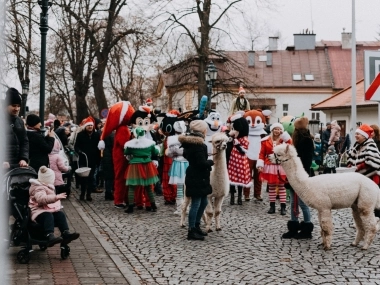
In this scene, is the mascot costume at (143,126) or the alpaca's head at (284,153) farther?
the mascot costume at (143,126)

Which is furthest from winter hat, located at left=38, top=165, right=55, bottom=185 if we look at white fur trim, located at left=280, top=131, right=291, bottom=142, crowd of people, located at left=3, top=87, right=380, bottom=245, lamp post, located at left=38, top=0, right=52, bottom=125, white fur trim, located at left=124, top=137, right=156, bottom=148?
lamp post, located at left=38, top=0, right=52, bottom=125

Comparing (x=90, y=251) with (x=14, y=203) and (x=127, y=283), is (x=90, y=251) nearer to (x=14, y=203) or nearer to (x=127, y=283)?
(x=14, y=203)

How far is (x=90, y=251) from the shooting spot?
838 cm

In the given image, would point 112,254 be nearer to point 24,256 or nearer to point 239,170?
point 24,256

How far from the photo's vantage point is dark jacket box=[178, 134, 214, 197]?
938 centimetres

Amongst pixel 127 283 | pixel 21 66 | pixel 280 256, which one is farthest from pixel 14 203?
pixel 21 66

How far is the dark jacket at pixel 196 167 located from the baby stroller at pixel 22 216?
2346mm

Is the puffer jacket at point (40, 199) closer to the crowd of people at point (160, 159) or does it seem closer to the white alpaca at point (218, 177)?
the crowd of people at point (160, 159)

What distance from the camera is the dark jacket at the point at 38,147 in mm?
10897

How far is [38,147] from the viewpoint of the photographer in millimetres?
11078

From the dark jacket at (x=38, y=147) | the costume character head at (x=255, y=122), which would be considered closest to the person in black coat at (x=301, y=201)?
the dark jacket at (x=38, y=147)

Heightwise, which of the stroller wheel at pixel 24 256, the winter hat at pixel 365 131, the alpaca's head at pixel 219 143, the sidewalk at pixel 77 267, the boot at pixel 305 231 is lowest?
the sidewalk at pixel 77 267

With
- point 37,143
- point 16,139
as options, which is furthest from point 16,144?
point 37,143

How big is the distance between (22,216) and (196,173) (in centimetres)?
282
